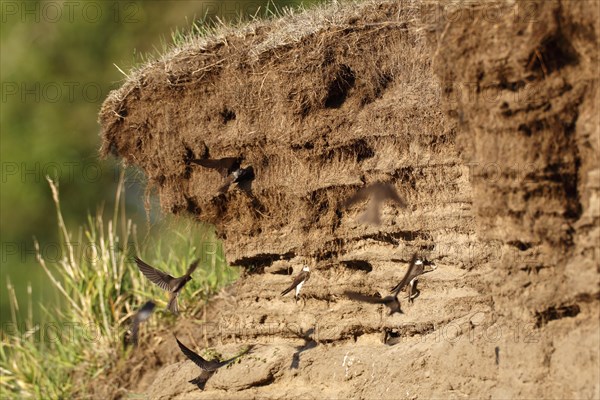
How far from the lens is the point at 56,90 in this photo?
1852 centimetres

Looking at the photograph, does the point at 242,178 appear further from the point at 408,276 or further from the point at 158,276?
the point at 408,276

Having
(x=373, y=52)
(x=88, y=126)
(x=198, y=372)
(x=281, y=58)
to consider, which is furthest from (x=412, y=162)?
(x=88, y=126)

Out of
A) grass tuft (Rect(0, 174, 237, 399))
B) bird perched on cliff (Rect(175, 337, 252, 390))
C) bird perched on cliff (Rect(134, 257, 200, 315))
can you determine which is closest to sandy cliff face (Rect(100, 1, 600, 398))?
bird perched on cliff (Rect(175, 337, 252, 390))

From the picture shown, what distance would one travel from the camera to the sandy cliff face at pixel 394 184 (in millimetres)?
5523

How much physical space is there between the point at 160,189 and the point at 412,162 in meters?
2.75

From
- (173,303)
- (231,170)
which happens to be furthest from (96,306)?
(231,170)

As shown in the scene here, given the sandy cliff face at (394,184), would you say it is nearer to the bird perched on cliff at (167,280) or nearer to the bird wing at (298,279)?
the bird wing at (298,279)

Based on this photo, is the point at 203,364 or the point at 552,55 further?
the point at 203,364

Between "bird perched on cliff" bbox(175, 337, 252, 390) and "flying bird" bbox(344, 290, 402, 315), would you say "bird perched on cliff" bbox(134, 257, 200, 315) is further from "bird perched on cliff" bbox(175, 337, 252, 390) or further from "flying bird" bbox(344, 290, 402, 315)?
"flying bird" bbox(344, 290, 402, 315)

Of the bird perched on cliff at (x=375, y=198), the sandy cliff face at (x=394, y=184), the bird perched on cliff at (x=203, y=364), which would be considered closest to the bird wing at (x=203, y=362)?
the bird perched on cliff at (x=203, y=364)

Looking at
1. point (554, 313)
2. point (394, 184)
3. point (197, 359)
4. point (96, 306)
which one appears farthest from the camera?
point (96, 306)

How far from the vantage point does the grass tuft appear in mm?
9812

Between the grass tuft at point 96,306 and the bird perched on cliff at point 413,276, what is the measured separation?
3114mm

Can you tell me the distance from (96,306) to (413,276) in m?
4.30
